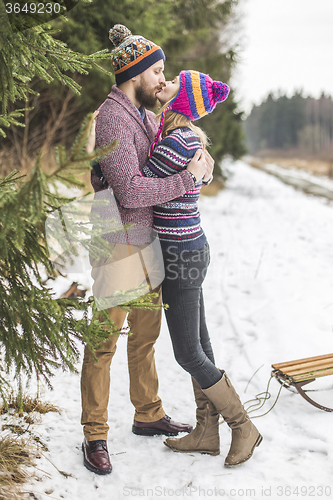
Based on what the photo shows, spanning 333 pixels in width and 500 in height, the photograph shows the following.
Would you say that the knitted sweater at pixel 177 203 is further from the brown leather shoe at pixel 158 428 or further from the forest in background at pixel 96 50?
the forest in background at pixel 96 50

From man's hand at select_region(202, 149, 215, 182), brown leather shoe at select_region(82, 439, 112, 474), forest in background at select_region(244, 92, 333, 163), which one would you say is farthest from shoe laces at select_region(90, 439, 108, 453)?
forest in background at select_region(244, 92, 333, 163)

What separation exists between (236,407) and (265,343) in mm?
1489

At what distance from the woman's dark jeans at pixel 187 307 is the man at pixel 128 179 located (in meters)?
0.14

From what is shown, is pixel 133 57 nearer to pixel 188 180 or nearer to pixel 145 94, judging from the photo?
pixel 145 94

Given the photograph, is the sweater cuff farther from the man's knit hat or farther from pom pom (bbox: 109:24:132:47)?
pom pom (bbox: 109:24:132:47)

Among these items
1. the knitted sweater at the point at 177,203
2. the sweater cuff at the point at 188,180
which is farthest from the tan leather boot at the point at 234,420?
the sweater cuff at the point at 188,180

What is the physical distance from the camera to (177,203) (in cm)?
204

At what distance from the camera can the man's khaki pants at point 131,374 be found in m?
2.15

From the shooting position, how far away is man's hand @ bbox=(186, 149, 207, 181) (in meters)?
1.98

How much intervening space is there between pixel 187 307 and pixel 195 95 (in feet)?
3.59

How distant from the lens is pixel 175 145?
1.95m

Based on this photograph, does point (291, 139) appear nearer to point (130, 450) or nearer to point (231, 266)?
point (231, 266)

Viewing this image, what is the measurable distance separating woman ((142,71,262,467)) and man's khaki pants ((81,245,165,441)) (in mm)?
202

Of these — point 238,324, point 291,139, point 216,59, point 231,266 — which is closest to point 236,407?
point 238,324
